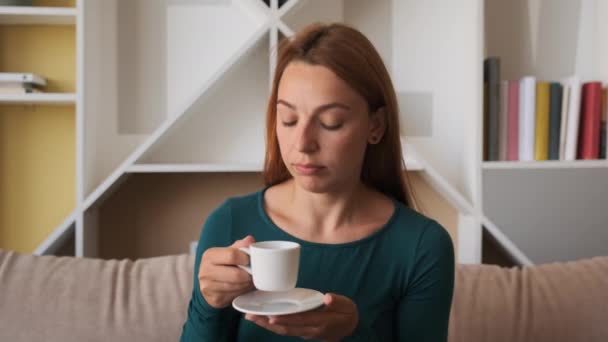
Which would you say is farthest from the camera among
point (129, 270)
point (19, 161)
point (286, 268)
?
point (19, 161)

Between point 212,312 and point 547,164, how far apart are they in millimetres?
1197

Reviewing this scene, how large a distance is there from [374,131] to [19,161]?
133cm

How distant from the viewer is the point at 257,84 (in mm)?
2018

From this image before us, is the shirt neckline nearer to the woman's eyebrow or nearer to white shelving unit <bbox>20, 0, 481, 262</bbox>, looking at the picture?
the woman's eyebrow

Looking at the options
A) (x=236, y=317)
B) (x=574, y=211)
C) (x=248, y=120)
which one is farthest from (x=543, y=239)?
(x=236, y=317)

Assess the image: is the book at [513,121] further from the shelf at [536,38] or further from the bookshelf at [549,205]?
the shelf at [536,38]

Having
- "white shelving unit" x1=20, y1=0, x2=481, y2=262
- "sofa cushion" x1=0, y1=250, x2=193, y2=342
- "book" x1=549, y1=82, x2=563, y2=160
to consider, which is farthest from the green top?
"book" x1=549, y1=82, x2=563, y2=160

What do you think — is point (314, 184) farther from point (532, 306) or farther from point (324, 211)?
point (532, 306)

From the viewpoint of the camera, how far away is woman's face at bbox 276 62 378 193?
94 centimetres

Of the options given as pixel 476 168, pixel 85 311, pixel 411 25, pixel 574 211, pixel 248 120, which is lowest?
pixel 85 311

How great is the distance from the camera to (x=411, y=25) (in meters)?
2.03

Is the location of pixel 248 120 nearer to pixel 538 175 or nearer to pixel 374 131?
pixel 538 175

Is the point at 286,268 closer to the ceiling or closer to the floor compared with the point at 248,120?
closer to the floor

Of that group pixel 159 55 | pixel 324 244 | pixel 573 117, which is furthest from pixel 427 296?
pixel 159 55
